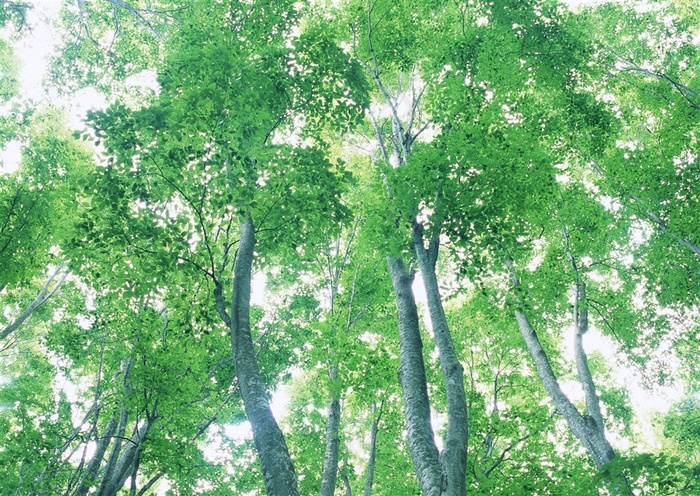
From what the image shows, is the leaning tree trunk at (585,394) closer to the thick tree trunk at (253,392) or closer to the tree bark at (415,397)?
the tree bark at (415,397)

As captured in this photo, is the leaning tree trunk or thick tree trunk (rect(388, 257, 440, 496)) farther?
the leaning tree trunk

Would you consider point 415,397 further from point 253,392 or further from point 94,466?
point 94,466

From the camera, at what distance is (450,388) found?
5.55 m

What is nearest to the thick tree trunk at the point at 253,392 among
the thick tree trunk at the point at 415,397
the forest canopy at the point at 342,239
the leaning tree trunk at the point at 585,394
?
the forest canopy at the point at 342,239

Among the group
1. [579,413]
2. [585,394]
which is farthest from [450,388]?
[585,394]

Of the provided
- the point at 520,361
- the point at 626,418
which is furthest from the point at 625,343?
the point at 626,418

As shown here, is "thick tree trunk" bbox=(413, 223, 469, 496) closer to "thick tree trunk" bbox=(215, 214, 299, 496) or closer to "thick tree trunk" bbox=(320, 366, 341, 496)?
"thick tree trunk" bbox=(215, 214, 299, 496)

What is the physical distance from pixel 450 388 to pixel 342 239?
9.20m

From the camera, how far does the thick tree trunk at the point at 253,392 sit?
4188mm

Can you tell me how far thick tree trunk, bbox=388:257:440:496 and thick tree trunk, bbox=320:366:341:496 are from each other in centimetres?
386

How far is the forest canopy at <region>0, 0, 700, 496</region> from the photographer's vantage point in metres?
5.94

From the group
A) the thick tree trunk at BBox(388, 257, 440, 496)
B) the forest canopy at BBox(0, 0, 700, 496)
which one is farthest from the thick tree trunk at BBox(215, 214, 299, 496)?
the thick tree trunk at BBox(388, 257, 440, 496)

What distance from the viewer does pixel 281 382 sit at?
14.7m

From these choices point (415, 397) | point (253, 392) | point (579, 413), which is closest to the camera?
point (253, 392)
